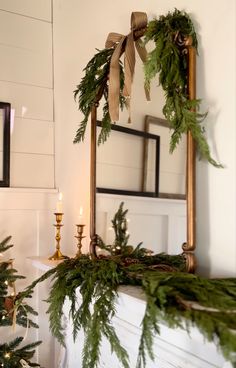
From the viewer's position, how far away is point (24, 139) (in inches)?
74.3

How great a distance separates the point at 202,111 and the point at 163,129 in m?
0.14

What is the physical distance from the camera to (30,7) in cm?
194

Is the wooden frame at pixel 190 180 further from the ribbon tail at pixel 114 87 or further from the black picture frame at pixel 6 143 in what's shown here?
the black picture frame at pixel 6 143

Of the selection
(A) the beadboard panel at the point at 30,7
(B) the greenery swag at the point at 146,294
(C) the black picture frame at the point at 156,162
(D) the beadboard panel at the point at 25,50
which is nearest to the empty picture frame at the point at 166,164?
(C) the black picture frame at the point at 156,162

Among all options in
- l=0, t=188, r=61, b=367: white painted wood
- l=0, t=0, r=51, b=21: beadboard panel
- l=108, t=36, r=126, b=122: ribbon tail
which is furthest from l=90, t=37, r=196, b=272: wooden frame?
l=0, t=0, r=51, b=21: beadboard panel

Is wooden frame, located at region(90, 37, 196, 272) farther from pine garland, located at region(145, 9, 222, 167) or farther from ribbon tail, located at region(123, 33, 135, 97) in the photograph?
ribbon tail, located at region(123, 33, 135, 97)

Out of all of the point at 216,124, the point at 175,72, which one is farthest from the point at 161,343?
the point at 175,72

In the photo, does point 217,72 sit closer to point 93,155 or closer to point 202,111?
point 202,111

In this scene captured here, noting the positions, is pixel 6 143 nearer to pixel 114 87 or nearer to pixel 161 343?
pixel 114 87

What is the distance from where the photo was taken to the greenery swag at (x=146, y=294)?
72cm

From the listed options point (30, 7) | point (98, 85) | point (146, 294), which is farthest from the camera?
point (30, 7)

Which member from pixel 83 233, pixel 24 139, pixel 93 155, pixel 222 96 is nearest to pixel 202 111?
pixel 222 96

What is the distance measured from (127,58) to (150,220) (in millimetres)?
534

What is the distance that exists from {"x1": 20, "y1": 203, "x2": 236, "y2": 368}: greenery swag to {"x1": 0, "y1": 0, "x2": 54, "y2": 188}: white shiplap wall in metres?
0.77
